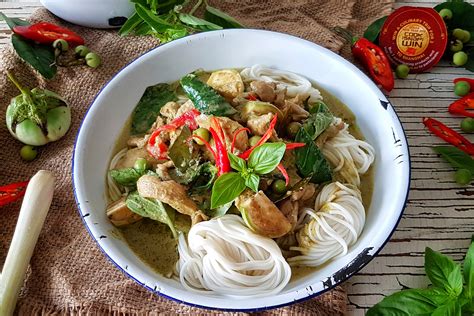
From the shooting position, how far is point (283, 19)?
568 centimetres

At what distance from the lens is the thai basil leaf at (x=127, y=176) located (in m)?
4.15

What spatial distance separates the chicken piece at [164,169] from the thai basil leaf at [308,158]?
3.07ft

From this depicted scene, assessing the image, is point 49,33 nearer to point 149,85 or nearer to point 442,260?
point 149,85

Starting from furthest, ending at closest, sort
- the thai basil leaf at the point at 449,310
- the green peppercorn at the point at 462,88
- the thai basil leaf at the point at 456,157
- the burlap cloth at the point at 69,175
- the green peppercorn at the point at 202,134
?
the green peppercorn at the point at 462,88
the thai basil leaf at the point at 456,157
the green peppercorn at the point at 202,134
the burlap cloth at the point at 69,175
the thai basil leaf at the point at 449,310

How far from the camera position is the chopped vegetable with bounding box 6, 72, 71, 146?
4519 mm

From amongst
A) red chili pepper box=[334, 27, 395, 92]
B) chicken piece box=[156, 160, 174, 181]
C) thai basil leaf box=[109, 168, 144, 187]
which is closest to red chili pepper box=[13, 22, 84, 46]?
thai basil leaf box=[109, 168, 144, 187]

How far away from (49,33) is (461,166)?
150 inches

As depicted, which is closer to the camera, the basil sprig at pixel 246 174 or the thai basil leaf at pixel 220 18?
the basil sprig at pixel 246 174

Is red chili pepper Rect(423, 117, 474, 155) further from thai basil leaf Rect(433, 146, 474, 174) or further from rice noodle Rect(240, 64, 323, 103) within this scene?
rice noodle Rect(240, 64, 323, 103)

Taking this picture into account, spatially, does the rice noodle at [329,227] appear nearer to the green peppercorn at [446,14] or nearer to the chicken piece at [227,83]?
the chicken piece at [227,83]

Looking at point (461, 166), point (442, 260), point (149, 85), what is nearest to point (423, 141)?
point (461, 166)

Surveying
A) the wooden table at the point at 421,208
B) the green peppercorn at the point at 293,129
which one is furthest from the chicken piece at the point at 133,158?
the wooden table at the point at 421,208

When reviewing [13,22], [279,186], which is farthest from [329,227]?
[13,22]

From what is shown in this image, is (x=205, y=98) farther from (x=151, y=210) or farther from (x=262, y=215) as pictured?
(x=262, y=215)
